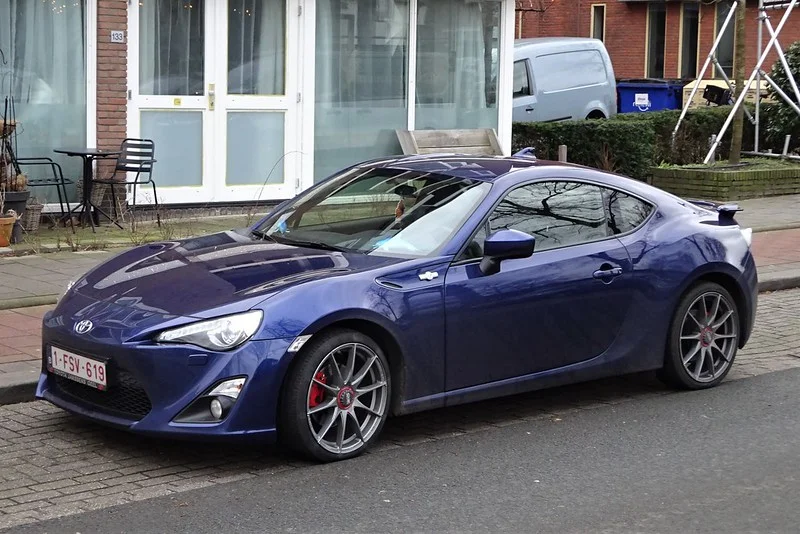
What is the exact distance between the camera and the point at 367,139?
50.9 ft

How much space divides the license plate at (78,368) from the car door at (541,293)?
166 centimetres

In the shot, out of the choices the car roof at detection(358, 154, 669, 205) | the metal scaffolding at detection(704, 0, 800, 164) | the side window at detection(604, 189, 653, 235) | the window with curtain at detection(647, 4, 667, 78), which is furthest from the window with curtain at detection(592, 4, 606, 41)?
the side window at detection(604, 189, 653, 235)

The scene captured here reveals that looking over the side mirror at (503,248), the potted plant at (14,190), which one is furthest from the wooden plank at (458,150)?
the side mirror at (503,248)

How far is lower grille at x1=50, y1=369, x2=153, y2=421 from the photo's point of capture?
5.78 meters

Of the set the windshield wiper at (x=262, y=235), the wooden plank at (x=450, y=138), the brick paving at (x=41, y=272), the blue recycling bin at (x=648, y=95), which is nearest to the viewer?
the windshield wiper at (x=262, y=235)

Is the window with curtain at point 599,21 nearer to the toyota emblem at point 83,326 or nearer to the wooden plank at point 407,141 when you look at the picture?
the wooden plank at point 407,141

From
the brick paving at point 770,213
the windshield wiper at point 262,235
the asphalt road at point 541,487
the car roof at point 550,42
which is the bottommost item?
the asphalt road at point 541,487

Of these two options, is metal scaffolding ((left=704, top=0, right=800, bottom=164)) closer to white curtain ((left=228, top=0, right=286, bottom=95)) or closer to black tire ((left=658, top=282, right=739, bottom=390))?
white curtain ((left=228, top=0, right=286, bottom=95))

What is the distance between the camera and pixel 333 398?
5.94 metres

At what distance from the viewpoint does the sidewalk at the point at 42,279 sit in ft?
24.3

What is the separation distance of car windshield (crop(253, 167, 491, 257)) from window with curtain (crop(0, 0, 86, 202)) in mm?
6337

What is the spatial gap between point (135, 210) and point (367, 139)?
3.25m

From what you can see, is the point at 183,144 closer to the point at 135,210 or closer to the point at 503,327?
the point at 135,210

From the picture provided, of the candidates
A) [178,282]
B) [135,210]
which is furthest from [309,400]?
[135,210]
